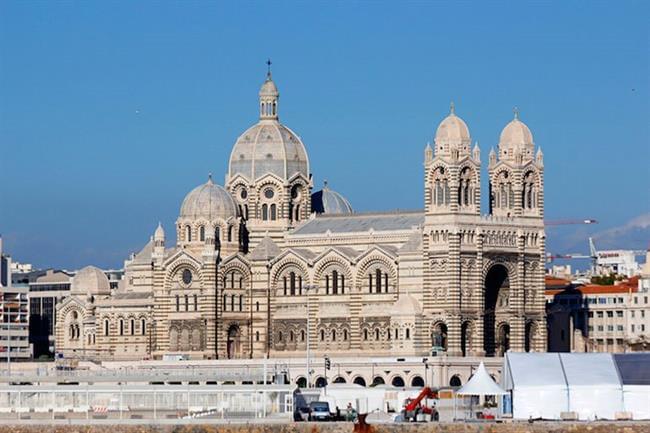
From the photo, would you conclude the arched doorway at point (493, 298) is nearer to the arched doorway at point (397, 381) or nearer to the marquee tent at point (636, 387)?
the arched doorway at point (397, 381)

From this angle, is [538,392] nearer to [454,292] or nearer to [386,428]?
[386,428]

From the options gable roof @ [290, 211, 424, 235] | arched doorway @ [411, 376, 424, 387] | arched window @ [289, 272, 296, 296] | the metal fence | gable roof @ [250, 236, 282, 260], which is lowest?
the metal fence

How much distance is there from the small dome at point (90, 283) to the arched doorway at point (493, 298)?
2934 centimetres

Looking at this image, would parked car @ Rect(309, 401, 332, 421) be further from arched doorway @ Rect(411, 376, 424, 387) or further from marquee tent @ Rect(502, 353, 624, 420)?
arched doorway @ Rect(411, 376, 424, 387)

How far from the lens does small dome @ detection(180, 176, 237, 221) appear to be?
502ft

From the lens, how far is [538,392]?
94562 mm

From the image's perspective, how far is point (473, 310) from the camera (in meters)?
143

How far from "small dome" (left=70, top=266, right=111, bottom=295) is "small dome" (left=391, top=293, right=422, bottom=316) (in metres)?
27.5

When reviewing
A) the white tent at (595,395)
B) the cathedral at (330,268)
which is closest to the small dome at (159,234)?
the cathedral at (330,268)

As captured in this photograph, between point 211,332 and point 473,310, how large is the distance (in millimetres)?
16958

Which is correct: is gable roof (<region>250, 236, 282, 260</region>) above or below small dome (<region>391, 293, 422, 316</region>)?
above

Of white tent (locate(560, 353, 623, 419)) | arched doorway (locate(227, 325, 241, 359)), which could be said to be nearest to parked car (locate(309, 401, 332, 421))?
white tent (locate(560, 353, 623, 419))

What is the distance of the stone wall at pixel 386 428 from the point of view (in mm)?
87938

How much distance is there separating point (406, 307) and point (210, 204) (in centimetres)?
1618
